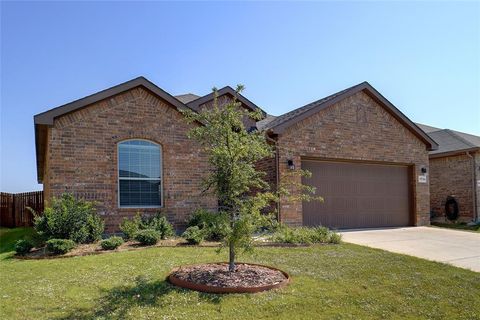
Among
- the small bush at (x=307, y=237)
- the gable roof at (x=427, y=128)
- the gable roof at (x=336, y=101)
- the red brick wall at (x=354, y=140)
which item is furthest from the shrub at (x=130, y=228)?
→ the gable roof at (x=427, y=128)

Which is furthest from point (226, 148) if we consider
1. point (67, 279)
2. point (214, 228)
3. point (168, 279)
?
point (67, 279)

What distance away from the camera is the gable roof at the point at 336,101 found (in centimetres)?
1316

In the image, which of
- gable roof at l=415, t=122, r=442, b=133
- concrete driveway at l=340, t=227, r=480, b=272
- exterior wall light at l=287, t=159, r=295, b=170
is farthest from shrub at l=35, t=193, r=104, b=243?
gable roof at l=415, t=122, r=442, b=133

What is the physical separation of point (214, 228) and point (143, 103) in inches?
249

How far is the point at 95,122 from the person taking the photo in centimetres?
1080

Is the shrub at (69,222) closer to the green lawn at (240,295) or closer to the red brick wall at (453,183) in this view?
the green lawn at (240,295)

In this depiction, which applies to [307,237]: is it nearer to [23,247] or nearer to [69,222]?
[69,222]

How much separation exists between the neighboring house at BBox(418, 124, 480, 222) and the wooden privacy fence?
19581 mm

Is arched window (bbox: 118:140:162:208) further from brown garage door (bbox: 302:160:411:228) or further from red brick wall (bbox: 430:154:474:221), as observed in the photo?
red brick wall (bbox: 430:154:474:221)

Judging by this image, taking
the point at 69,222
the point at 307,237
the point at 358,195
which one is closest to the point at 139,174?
the point at 69,222

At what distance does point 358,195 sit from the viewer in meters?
14.7

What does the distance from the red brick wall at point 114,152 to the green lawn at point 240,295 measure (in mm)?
2688

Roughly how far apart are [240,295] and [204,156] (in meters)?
7.15

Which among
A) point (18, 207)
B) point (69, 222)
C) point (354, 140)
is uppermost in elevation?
point (354, 140)
